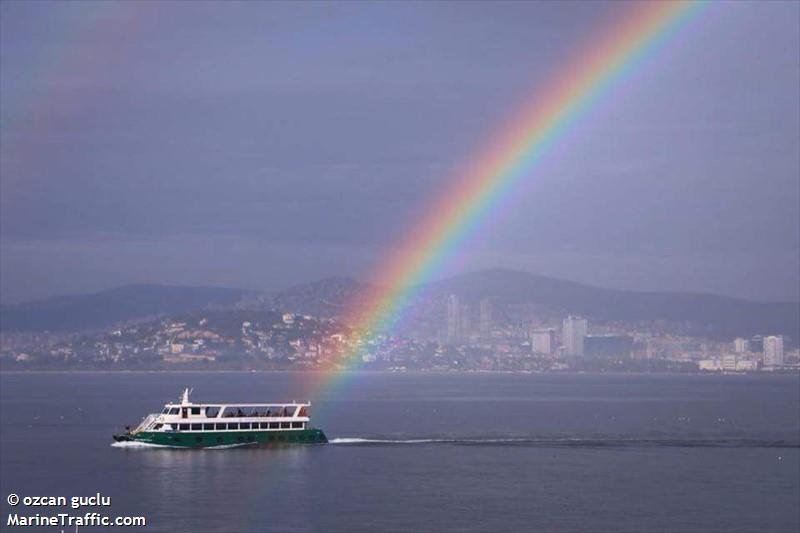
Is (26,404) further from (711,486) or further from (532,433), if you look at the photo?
(711,486)

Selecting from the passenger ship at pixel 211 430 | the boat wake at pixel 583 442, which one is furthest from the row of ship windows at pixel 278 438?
the boat wake at pixel 583 442

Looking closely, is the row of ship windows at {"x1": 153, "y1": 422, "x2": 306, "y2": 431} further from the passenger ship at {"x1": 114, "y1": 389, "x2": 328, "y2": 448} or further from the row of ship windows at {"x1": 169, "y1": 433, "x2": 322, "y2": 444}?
the row of ship windows at {"x1": 169, "y1": 433, "x2": 322, "y2": 444}

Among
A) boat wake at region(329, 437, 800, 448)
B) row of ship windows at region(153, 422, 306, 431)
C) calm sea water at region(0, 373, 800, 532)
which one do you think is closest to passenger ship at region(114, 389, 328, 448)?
row of ship windows at region(153, 422, 306, 431)

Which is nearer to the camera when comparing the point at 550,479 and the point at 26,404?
the point at 550,479

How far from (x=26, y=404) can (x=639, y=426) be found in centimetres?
10164

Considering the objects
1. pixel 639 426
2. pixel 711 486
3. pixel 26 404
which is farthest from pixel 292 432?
pixel 26 404

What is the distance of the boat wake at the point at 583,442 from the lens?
114 m

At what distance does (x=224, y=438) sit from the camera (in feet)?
359

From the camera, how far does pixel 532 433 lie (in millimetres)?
129500

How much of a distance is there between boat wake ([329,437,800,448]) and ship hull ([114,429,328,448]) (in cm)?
351

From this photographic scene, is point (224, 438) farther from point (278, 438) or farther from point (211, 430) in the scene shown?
point (278, 438)

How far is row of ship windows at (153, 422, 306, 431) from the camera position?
108m

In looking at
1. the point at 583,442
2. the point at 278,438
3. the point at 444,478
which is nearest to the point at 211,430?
the point at 278,438

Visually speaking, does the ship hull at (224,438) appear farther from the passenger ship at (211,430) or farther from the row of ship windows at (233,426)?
the row of ship windows at (233,426)
